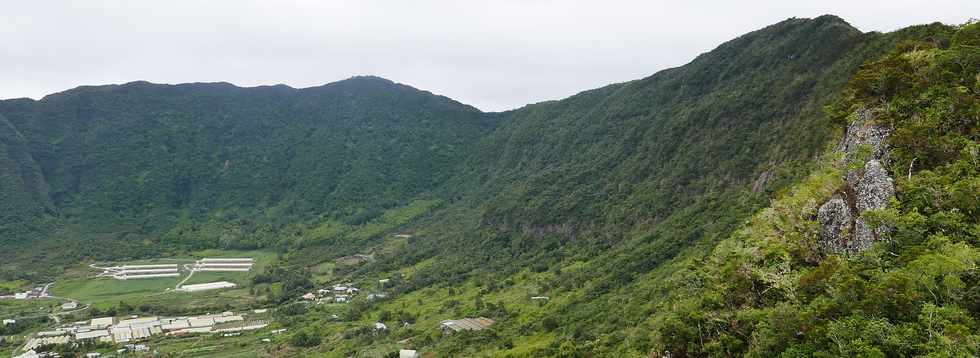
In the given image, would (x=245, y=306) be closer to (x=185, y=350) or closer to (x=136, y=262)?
(x=185, y=350)

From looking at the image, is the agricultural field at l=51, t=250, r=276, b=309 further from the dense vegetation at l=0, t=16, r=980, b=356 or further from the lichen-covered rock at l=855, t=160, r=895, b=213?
the lichen-covered rock at l=855, t=160, r=895, b=213

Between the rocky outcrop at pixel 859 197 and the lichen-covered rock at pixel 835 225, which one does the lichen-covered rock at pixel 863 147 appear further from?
the lichen-covered rock at pixel 835 225

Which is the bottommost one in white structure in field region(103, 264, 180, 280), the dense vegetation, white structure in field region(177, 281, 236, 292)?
white structure in field region(177, 281, 236, 292)

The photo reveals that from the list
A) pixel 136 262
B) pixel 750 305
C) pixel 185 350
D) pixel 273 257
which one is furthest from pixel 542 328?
pixel 136 262

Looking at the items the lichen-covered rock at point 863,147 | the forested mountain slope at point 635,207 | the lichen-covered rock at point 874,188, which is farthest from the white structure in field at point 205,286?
the lichen-covered rock at point 874,188

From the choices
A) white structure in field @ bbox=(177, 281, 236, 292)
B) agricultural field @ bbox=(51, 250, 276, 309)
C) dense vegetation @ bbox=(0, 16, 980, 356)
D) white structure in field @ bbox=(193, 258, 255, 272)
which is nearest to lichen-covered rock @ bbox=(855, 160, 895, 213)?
dense vegetation @ bbox=(0, 16, 980, 356)

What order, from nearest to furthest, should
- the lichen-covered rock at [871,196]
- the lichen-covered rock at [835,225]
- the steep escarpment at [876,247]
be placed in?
the steep escarpment at [876,247], the lichen-covered rock at [871,196], the lichen-covered rock at [835,225]
